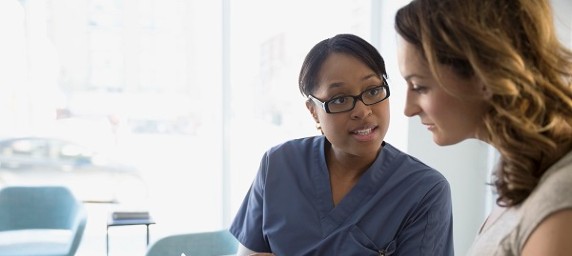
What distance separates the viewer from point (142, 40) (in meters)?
3.12

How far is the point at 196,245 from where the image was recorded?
7.14 feet

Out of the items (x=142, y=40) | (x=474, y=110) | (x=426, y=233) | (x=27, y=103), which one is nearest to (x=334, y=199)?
(x=426, y=233)

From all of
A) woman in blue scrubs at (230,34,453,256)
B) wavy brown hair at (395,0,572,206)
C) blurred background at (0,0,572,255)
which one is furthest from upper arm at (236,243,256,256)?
blurred background at (0,0,572,255)

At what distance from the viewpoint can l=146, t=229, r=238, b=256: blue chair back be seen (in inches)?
80.6

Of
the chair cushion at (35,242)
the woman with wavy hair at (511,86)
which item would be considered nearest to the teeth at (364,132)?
the woman with wavy hair at (511,86)

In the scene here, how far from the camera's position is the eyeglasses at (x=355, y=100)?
126cm

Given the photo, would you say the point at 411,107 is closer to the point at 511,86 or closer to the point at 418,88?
the point at 418,88

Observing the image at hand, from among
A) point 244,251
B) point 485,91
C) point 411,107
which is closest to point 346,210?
point 244,251

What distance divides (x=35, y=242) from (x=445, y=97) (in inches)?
102

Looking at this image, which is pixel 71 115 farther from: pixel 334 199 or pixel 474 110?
pixel 474 110

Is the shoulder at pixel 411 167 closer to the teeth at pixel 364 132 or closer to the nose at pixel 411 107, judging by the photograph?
the teeth at pixel 364 132

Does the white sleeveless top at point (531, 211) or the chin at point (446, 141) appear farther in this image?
the chin at point (446, 141)

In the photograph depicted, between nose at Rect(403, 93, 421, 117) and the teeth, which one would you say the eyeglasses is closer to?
the teeth

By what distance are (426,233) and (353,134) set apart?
0.32 metres
